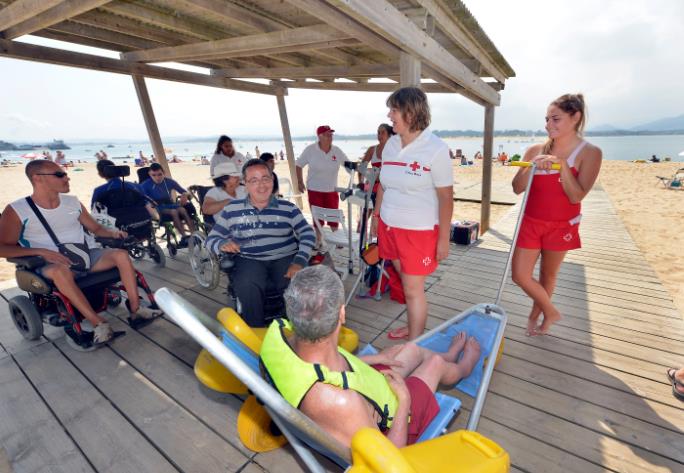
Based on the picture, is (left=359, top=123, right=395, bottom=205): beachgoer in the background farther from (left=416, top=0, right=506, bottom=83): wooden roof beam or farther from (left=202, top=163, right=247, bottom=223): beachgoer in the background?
(left=202, top=163, right=247, bottom=223): beachgoer in the background

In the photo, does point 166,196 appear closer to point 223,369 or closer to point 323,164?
point 323,164

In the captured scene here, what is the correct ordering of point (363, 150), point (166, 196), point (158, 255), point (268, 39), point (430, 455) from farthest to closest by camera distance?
point (363, 150)
point (166, 196)
point (158, 255)
point (268, 39)
point (430, 455)

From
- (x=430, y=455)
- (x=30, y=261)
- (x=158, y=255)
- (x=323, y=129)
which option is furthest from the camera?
(x=323, y=129)

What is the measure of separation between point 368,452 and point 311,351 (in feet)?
1.14

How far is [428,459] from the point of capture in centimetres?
93

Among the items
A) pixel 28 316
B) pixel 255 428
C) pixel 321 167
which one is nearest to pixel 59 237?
pixel 28 316

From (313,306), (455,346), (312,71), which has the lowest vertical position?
(455,346)

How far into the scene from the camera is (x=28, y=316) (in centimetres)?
246

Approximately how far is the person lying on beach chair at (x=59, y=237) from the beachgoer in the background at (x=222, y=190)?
108 centimetres

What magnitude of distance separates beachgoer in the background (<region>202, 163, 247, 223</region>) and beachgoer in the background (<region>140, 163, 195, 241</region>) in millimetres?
1115

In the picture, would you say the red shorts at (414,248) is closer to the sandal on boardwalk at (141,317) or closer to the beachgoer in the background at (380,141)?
the beachgoer in the background at (380,141)

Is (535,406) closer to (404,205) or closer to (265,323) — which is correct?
(404,205)

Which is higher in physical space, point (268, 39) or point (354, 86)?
point (354, 86)

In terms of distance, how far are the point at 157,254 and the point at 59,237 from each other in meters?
1.59
